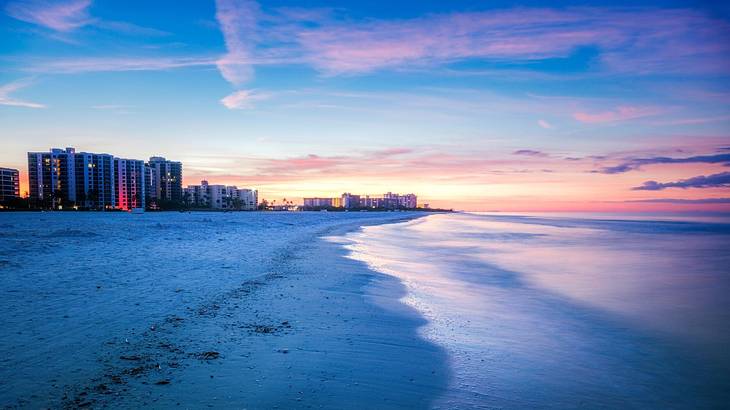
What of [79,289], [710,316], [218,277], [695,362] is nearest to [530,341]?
[695,362]

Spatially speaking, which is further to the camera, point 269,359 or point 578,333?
point 578,333

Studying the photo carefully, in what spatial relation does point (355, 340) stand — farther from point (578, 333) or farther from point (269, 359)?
point (578, 333)

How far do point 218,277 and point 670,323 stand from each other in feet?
44.5

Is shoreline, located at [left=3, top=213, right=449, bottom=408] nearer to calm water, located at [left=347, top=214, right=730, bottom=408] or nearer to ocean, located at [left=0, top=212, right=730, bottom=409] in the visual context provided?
ocean, located at [left=0, top=212, right=730, bottom=409]

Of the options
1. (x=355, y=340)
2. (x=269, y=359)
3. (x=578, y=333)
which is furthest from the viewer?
(x=578, y=333)

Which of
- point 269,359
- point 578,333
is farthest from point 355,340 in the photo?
point 578,333

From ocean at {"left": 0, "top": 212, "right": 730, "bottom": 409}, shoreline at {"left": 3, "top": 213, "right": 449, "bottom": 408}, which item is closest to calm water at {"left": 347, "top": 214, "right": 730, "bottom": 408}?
ocean at {"left": 0, "top": 212, "right": 730, "bottom": 409}

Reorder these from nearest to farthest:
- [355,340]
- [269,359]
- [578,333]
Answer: [269,359], [355,340], [578,333]

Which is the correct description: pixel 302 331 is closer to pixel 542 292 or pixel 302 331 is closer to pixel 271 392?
pixel 271 392

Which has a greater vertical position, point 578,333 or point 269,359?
point 269,359

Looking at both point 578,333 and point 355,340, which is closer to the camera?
point 355,340

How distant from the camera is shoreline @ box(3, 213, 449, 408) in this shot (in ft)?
16.9

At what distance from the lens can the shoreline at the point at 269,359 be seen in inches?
203

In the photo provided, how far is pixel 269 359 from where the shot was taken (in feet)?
21.1
